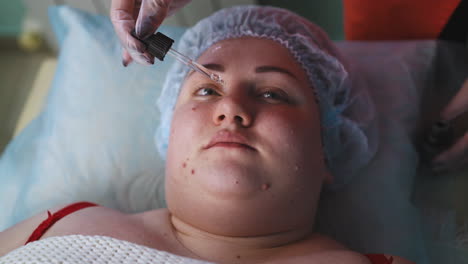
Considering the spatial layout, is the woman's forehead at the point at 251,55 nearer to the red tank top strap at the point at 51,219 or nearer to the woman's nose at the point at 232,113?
the woman's nose at the point at 232,113

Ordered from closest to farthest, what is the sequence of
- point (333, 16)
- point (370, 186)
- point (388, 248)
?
point (388, 248), point (370, 186), point (333, 16)

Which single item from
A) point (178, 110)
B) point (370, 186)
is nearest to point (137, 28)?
point (178, 110)

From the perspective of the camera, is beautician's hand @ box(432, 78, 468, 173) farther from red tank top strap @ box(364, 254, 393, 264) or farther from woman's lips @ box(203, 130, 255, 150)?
woman's lips @ box(203, 130, 255, 150)

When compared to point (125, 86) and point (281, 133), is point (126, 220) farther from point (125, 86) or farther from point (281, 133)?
point (125, 86)

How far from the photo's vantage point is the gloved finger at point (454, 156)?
3.82ft

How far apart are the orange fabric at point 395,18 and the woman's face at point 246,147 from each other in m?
0.45

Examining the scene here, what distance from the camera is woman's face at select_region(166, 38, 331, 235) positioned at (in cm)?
86

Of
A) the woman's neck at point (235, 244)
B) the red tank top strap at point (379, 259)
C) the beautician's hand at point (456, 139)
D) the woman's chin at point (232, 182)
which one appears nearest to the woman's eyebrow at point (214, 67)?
the woman's chin at point (232, 182)

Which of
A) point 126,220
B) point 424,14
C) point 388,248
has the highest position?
point 424,14

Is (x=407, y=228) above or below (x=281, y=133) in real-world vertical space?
below

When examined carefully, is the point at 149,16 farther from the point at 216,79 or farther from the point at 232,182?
the point at 232,182

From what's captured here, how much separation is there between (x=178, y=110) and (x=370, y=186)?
2.03ft

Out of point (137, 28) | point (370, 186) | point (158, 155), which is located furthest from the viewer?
point (158, 155)

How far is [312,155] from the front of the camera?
0.95 m
